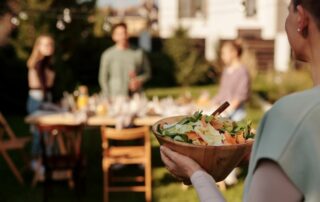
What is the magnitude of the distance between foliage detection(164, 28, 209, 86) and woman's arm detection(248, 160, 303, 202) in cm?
1550

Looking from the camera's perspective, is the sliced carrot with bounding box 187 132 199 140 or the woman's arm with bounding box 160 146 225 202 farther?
the sliced carrot with bounding box 187 132 199 140

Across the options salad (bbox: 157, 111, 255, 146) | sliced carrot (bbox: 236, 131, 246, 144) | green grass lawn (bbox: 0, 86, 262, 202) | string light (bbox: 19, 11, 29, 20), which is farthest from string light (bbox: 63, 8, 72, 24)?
sliced carrot (bbox: 236, 131, 246, 144)

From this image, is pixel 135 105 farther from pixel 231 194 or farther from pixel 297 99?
pixel 297 99

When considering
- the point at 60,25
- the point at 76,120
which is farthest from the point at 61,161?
the point at 60,25

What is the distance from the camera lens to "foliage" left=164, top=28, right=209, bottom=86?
16.6 meters

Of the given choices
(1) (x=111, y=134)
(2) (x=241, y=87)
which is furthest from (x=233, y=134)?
(2) (x=241, y=87)

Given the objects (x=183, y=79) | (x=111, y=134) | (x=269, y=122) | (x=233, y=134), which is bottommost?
(x=183, y=79)

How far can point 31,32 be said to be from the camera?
39.0ft

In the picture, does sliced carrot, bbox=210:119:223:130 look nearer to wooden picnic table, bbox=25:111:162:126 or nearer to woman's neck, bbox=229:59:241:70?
wooden picnic table, bbox=25:111:162:126

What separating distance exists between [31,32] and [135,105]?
19.7ft

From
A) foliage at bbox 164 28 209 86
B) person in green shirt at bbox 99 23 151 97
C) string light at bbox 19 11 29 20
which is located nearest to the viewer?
person in green shirt at bbox 99 23 151 97

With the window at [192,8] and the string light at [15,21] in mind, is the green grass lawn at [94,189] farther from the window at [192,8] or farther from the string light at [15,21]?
the window at [192,8]

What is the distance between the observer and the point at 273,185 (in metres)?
1.02

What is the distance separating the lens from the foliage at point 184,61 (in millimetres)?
16609
